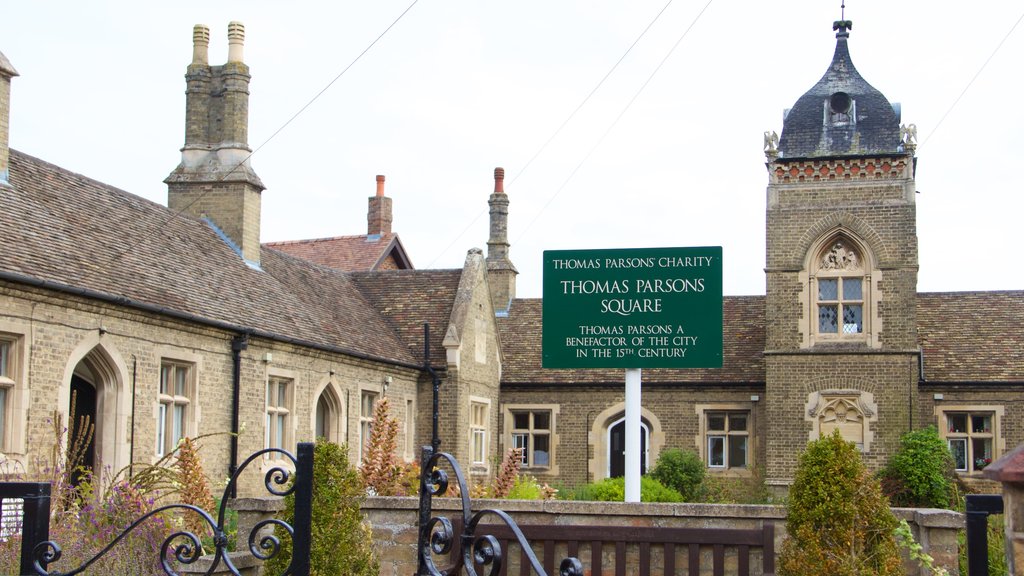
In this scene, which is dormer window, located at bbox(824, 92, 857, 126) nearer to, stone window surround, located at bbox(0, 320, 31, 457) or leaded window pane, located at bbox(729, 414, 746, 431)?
leaded window pane, located at bbox(729, 414, 746, 431)

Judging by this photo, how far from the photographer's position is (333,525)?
28.1ft

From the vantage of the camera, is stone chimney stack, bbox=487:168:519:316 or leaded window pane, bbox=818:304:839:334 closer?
leaded window pane, bbox=818:304:839:334

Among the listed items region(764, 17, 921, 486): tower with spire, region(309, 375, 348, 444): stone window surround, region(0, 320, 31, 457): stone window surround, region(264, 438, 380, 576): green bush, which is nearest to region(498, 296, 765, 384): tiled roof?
region(764, 17, 921, 486): tower with spire

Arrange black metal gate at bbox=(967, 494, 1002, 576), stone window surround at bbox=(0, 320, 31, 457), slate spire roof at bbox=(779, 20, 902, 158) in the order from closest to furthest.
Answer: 1. black metal gate at bbox=(967, 494, 1002, 576)
2. stone window surround at bbox=(0, 320, 31, 457)
3. slate spire roof at bbox=(779, 20, 902, 158)

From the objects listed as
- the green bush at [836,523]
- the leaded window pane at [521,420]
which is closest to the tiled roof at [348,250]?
the leaded window pane at [521,420]

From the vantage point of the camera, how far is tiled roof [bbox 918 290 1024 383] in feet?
84.3

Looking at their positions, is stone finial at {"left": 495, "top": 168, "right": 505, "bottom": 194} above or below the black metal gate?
above

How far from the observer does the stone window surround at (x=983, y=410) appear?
82.9 ft

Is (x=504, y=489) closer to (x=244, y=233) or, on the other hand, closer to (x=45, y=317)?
(x=45, y=317)

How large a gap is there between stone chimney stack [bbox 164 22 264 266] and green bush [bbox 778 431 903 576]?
50.9 ft

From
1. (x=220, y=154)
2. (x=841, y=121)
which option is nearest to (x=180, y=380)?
(x=220, y=154)

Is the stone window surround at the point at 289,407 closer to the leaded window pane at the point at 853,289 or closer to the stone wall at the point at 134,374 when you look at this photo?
the stone wall at the point at 134,374

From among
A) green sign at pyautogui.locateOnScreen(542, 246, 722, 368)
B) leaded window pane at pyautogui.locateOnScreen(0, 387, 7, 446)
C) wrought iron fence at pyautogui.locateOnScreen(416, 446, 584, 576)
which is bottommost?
wrought iron fence at pyautogui.locateOnScreen(416, 446, 584, 576)

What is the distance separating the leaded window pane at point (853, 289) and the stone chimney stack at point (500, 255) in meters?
9.05
